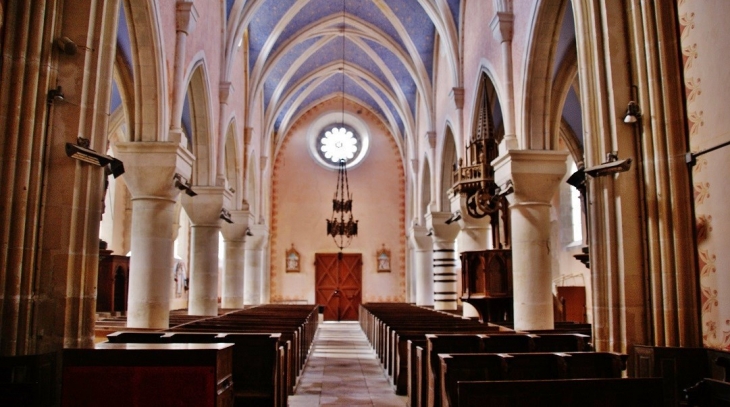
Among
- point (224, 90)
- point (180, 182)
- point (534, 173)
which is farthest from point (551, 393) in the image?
point (224, 90)

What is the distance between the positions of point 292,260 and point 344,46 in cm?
898

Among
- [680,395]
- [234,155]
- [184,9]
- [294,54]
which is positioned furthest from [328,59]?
[680,395]

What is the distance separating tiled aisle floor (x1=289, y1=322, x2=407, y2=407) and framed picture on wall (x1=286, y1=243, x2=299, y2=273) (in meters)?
11.5

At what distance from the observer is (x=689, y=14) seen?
5.65 m

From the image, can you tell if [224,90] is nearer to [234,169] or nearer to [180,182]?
[234,169]

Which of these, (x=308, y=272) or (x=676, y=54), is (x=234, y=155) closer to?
(x=308, y=272)

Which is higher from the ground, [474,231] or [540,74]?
[540,74]

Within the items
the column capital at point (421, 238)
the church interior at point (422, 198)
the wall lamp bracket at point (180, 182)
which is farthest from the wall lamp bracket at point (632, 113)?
the column capital at point (421, 238)

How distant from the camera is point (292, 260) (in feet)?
88.3

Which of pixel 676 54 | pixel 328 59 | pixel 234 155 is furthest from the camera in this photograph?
pixel 328 59

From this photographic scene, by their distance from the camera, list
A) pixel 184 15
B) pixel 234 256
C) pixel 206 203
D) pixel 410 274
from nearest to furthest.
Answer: pixel 184 15 < pixel 206 203 < pixel 234 256 < pixel 410 274

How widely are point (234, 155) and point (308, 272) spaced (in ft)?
33.6

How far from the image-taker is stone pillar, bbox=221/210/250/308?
18.1 metres

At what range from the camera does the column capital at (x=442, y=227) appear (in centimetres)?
1852
